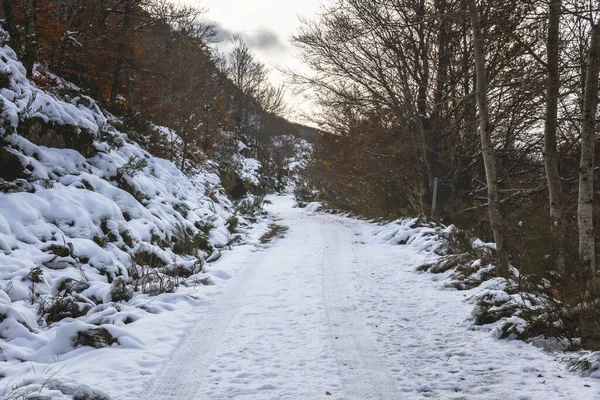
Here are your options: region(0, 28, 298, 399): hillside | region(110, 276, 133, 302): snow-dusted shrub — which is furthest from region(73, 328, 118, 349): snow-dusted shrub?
region(110, 276, 133, 302): snow-dusted shrub

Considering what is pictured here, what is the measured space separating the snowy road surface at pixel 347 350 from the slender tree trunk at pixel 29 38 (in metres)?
6.88

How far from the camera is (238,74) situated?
42.5 metres

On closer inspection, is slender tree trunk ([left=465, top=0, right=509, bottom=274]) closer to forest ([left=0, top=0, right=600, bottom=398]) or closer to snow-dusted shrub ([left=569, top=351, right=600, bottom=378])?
forest ([left=0, top=0, right=600, bottom=398])

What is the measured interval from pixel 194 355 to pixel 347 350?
5.15ft

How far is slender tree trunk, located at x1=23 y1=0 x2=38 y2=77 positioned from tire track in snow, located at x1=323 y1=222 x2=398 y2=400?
800 centimetres

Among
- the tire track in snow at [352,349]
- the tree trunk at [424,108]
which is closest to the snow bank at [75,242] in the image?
the tire track in snow at [352,349]

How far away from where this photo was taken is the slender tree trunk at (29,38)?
8516 mm

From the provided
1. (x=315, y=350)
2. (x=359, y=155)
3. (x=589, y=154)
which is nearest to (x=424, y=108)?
(x=359, y=155)

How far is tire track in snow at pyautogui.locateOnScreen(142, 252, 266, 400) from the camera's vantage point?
3.38m

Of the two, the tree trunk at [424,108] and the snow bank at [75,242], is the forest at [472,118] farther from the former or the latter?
the snow bank at [75,242]

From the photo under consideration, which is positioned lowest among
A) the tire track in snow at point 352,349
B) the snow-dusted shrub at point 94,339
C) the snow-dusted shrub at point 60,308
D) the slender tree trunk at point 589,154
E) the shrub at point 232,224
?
the tire track in snow at point 352,349

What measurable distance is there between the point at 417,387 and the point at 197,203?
9916mm

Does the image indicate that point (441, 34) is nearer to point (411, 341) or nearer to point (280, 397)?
point (411, 341)

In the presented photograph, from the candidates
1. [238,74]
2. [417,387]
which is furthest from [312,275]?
[238,74]
